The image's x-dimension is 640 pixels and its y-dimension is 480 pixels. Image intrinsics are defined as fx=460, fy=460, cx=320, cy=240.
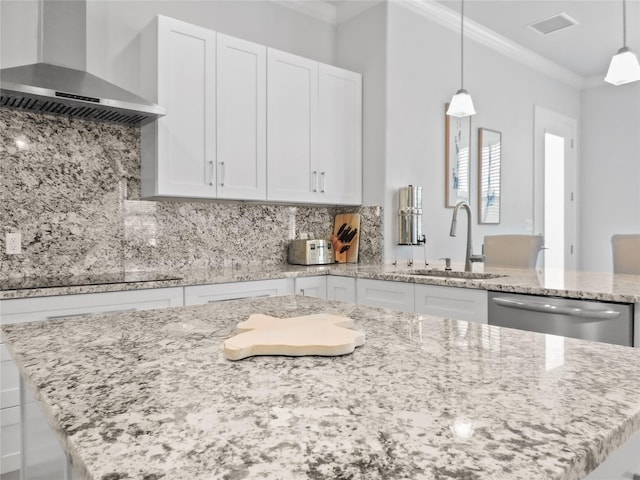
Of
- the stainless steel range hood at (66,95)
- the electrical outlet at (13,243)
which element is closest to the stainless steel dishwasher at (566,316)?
the stainless steel range hood at (66,95)

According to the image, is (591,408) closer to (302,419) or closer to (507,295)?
(302,419)

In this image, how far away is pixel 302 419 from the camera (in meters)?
0.56

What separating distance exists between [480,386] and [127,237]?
2.54 meters

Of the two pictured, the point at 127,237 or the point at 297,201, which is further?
the point at 297,201

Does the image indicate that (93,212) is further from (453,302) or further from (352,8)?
(352,8)

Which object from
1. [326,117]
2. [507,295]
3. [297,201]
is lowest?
[507,295]

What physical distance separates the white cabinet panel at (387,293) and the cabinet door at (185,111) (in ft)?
3.59

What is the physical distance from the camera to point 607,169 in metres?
5.53

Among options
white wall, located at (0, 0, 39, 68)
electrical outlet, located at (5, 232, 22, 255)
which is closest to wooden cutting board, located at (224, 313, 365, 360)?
electrical outlet, located at (5, 232, 22, 255)

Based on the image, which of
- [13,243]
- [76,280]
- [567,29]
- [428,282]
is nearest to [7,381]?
[76,280]

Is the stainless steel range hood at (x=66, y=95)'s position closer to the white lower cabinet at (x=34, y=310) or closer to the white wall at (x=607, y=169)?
the white lower cabinet at (x=34, y=310)

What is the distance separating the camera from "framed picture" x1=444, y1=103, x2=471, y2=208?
12.9 ft

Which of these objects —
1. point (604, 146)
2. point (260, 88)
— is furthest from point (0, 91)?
point (604, 146)

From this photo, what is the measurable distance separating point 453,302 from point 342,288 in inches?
33.1
